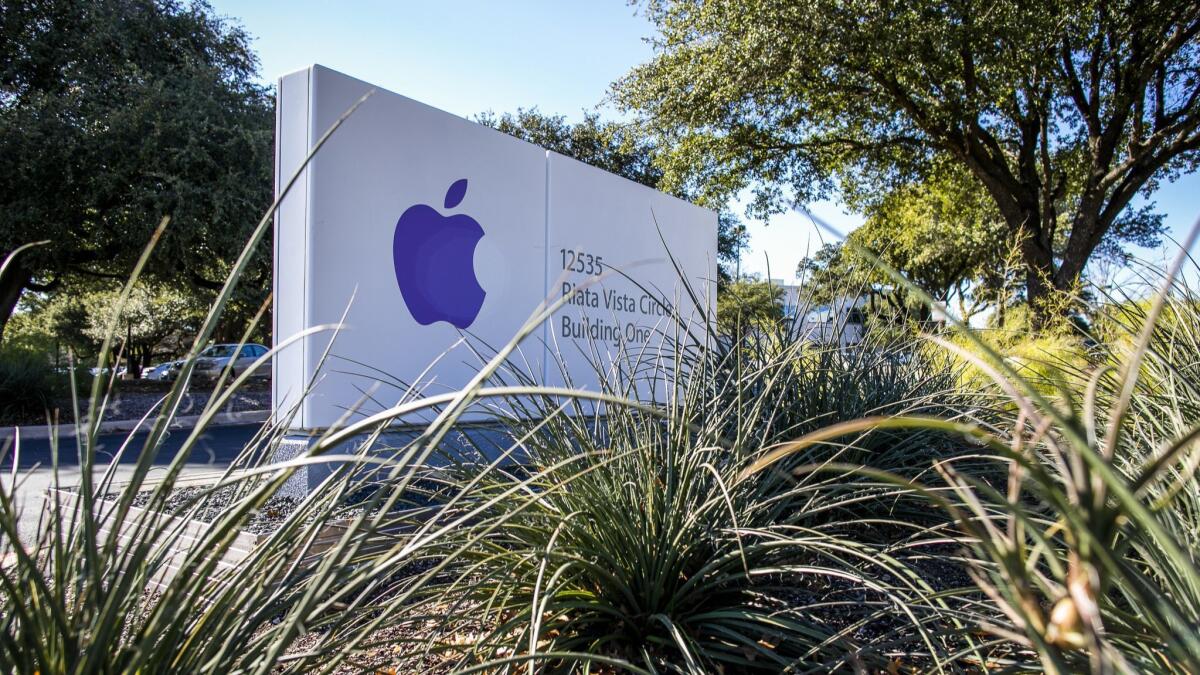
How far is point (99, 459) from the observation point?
731 cm

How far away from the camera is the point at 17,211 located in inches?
538

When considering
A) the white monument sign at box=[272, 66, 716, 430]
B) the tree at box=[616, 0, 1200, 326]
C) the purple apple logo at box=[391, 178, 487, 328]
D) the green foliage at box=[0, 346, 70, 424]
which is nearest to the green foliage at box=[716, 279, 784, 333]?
the white monument sign at box=[272, 66, 716, 430]

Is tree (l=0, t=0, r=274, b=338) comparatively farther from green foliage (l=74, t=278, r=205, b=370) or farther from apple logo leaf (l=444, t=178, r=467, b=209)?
green foliage (l=74, t=278, r=205, b=370)

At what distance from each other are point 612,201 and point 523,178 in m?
1.51

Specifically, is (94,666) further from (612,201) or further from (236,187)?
(236,187)

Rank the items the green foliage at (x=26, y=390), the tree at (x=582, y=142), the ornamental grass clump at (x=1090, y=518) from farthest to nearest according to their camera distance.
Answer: the tree at (x=582, y=142), the green foliage at (x=26, y=390), the ornamental grass clump at (x=1090, y=518)

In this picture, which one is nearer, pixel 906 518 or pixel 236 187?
pixel 906 518

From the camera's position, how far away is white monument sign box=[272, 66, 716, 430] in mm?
4918

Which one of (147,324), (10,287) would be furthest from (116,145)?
(147,324)

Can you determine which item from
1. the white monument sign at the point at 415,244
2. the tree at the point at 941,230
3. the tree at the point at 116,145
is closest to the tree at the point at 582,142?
the tree at the point at 941,230

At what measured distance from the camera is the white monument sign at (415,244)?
492cm

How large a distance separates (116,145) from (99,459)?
30.5 feet

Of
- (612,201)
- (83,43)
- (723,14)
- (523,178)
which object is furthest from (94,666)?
(83,43)

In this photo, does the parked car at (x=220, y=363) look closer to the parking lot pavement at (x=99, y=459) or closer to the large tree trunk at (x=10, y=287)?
the large tree trunk at (x=10, y=287)
